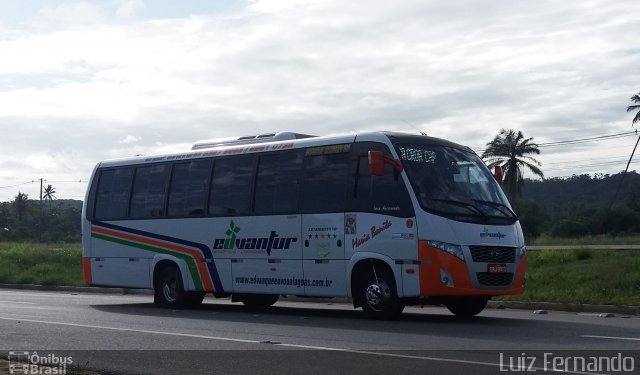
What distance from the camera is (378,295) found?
15.6m

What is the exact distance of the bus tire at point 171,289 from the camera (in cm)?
1939

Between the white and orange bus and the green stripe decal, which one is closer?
the white and orange bus

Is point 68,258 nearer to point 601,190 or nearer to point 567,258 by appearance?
point 567,258

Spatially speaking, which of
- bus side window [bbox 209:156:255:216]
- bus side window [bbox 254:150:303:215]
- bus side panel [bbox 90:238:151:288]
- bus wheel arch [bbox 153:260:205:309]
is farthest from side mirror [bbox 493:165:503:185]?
bus side panel [bbox 90:238:151:288]

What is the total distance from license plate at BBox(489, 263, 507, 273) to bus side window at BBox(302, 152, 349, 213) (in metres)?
2.83

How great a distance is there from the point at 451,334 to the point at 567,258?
45.7 ft

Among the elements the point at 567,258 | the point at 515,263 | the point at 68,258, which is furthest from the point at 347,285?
the point at 68,258

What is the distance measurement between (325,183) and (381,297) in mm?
2421

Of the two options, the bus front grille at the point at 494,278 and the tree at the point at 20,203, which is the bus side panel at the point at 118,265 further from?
the tree at the point at 20,203

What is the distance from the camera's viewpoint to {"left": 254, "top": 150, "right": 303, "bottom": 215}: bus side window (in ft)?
57.0

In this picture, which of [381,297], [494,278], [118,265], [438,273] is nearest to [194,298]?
[118,265]

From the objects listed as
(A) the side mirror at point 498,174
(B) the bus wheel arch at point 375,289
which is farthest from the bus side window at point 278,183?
(A) the side mirror at point 498,174

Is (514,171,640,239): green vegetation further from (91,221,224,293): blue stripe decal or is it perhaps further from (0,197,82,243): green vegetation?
(0,197,82,243): green vegetation

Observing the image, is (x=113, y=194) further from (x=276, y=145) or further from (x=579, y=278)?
(x=579, y=278)
